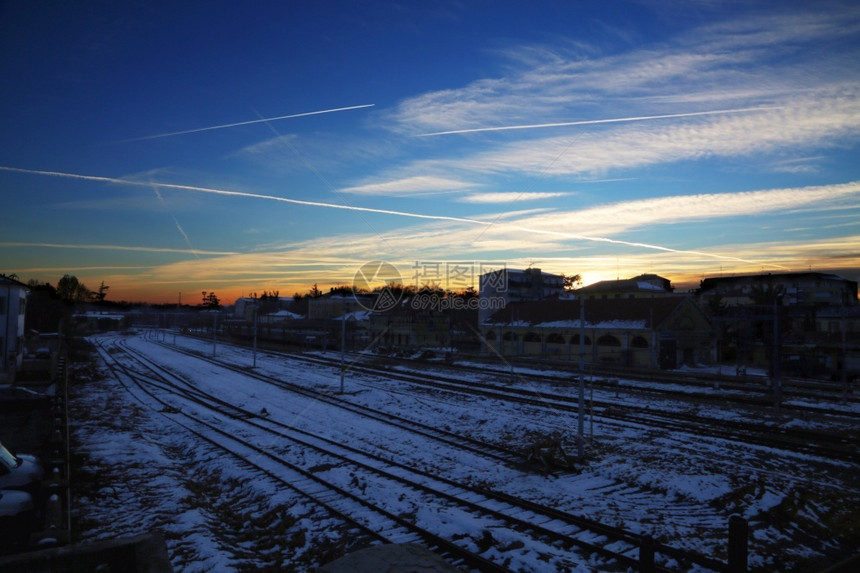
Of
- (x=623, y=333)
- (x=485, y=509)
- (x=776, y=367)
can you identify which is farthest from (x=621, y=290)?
(x=485, y=509)

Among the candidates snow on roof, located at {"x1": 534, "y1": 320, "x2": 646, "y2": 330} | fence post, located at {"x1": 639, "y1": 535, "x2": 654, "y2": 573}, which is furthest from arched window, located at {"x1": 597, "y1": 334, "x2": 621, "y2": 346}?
fence post, located at {"x1": 639, "y1": 535, "x2": 654, "y2": 573}

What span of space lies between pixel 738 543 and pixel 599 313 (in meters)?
38.9

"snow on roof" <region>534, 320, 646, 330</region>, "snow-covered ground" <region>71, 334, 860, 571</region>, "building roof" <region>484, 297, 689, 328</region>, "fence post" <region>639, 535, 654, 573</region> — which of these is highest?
"building roof" <region>484, 297, 689, 328</region>

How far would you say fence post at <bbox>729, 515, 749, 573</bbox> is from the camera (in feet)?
21.8

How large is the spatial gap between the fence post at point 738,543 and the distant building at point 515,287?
60.1 meters

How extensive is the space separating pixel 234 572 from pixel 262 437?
9.45m

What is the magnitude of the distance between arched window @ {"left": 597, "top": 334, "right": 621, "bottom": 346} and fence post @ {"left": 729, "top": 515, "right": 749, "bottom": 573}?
35.6 meters

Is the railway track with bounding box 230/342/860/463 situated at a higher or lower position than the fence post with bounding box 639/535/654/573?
lower

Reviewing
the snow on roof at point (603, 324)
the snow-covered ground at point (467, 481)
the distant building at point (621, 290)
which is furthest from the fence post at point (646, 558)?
the distant building at point (621, 290)

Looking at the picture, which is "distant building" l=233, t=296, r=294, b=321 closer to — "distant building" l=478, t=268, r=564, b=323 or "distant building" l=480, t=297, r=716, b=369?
"distant building" l=478, t=268, r=564, b=323

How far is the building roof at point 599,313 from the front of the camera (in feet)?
130

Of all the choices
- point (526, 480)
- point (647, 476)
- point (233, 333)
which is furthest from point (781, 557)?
point (233, 333)

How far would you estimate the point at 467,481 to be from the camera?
40.7ft

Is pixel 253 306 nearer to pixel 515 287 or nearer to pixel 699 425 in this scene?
pixel 515 287
